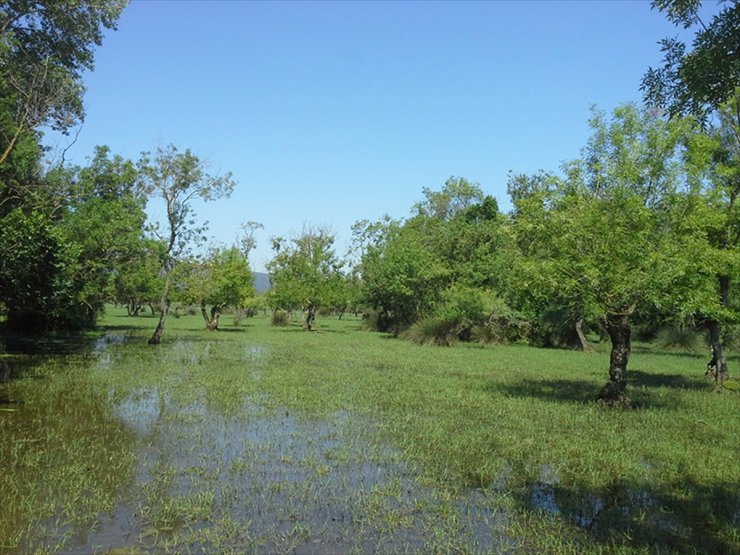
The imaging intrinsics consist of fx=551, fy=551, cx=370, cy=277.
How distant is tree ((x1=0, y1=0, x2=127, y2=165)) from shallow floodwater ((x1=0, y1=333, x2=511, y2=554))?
850 centimetres

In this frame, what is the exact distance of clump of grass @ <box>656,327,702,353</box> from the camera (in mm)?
33156

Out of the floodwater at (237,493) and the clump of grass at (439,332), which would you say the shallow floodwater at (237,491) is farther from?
the clump of grass at (439,332)

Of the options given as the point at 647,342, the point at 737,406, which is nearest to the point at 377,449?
the point at 737,406

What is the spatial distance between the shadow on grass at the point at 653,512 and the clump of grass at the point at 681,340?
28.8 meters

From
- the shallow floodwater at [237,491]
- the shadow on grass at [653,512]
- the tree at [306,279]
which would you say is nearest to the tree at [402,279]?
the tree at [306,279]

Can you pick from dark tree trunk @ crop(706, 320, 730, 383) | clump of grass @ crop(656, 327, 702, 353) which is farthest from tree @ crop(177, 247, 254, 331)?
dark tree trunk @ crop(706, 320, 730, 383)

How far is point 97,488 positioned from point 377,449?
14.2 feet

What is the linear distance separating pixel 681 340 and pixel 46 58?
3508 centimetres

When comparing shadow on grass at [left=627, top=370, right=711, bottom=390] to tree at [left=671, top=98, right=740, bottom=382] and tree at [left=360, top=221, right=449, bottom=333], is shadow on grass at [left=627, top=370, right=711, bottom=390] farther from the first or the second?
tree at [left=360, top=221, right=449, bottom=333]

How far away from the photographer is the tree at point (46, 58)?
15172mm

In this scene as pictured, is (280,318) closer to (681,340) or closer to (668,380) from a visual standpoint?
(681,340)

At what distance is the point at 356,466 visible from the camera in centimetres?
842

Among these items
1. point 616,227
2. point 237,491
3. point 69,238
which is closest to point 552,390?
point 616,227

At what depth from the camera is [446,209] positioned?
60062mm
